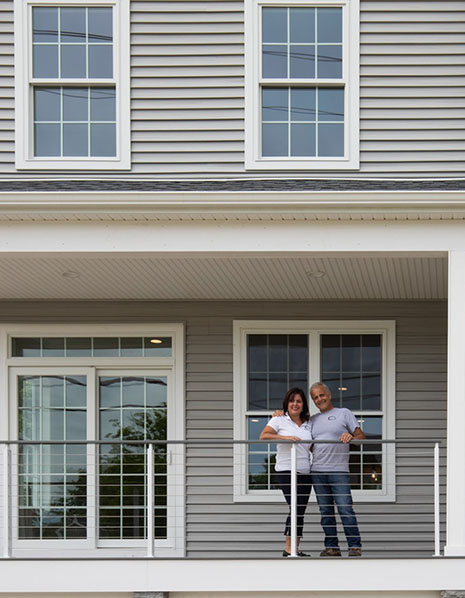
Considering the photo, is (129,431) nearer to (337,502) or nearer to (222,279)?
(222,279)

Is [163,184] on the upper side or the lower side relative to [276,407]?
upper

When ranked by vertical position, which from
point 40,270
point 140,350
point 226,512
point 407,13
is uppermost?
point 407,13

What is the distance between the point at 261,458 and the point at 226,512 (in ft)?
2.24

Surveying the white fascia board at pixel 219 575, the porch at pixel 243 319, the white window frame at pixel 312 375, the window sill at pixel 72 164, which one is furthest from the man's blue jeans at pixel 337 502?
the window sill at pixel 72 164

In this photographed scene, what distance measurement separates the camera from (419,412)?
8.09 metres

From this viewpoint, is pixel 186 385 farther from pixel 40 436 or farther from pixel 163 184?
pixel 163 184

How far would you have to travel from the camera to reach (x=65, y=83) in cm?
756

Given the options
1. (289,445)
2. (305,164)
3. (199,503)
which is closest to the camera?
(289,445)

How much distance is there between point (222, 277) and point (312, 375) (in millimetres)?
1767

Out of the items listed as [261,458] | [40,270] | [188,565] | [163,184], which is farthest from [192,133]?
[188,565]

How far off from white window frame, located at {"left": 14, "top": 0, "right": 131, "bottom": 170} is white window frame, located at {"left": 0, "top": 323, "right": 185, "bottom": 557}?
1.80m

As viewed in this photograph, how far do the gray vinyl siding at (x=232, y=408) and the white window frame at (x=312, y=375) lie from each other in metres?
0.07

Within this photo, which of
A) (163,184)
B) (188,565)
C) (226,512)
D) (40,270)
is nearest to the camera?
(188,565)

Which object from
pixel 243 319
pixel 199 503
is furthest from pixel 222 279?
pixel 199 503
